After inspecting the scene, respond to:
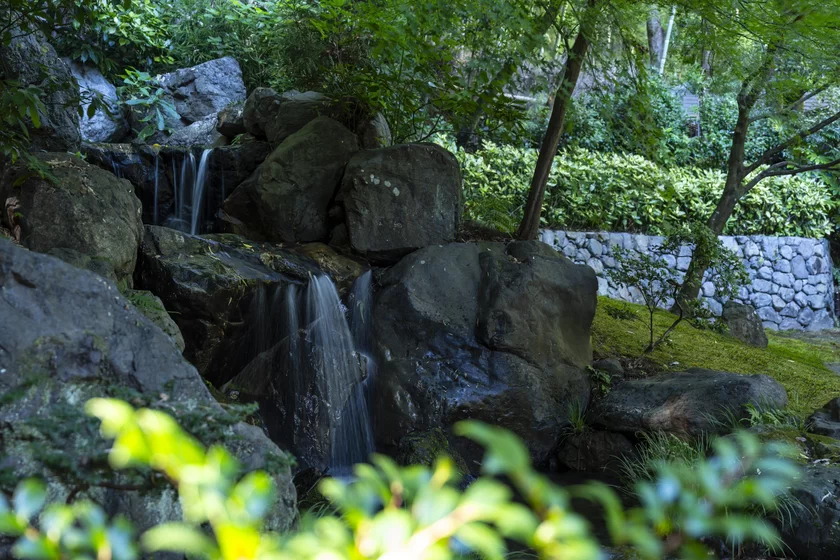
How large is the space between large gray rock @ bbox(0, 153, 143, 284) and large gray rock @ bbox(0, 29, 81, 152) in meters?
0.81

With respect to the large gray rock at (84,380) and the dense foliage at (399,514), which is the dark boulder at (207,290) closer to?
the large gray rock at (84,380)

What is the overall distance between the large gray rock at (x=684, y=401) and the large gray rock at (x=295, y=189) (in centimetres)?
352

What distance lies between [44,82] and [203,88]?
7668 mm

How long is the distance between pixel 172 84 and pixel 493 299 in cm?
948

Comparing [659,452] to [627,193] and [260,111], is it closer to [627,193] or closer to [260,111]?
[260,111]

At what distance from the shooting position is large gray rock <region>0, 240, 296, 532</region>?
212cm

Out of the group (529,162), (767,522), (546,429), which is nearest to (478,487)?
(767,522)

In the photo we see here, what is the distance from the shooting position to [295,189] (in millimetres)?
7980


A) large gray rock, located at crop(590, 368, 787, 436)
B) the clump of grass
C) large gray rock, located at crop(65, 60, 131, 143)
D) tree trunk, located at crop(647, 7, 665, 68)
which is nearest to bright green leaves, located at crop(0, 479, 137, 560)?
the clump of grass

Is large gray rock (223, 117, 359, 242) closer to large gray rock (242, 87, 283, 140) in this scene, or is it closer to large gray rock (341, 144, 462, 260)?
large gray rock (341, 144, 462, 260)

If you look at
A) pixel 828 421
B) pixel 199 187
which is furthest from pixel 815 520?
pixel 199 187

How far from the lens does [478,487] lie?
31.3 inches

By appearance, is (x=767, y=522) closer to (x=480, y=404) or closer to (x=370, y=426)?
(x=480, y=404)

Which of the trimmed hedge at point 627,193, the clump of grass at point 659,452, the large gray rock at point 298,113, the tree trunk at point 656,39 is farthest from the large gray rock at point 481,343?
the tree trunk at point 656,39
